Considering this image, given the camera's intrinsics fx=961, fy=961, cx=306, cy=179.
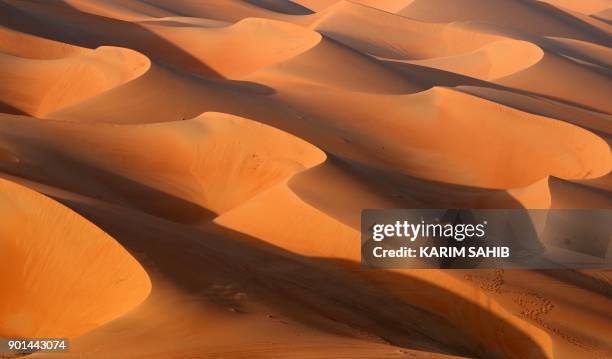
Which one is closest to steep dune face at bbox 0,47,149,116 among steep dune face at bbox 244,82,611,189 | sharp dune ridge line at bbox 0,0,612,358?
sharp dune ridge line at bbox 0,0,612,358

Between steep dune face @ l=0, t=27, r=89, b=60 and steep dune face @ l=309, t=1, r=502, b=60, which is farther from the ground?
steep dune face @ l=309, t=1, r=502, b=60

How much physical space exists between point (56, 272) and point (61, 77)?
1003 cm

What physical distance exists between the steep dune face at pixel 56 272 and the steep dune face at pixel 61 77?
8188 mm

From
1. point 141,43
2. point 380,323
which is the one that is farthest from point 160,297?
point 141,43

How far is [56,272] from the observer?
8773mm

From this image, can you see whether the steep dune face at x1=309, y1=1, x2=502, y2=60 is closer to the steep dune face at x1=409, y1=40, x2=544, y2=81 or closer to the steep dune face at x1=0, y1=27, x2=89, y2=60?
the steep dune face at x1=409, y1=40, x2=544, y2=81

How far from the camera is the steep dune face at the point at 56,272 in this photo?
823 centimetres

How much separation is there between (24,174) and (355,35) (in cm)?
1719

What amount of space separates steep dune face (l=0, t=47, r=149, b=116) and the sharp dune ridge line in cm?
5

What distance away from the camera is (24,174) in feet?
37.3

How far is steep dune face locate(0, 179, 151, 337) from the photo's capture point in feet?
27.0

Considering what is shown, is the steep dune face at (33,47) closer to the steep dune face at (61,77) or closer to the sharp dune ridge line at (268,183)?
the sharp dune ridge line at (268,183)

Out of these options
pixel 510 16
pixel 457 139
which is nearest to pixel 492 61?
pixel 457 139

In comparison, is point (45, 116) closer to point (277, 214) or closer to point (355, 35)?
point (277, 214)
